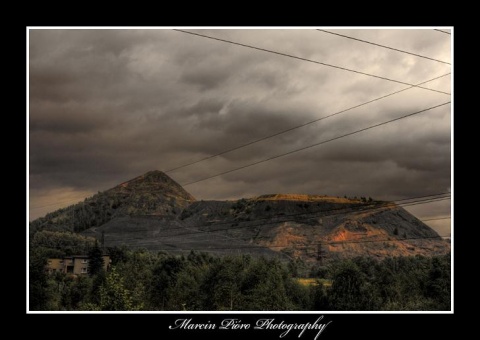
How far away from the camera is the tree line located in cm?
6625

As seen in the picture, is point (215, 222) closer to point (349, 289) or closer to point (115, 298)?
point (349, 289)

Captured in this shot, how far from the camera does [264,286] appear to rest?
66.8 metres

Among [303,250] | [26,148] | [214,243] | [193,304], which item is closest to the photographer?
[26,148]

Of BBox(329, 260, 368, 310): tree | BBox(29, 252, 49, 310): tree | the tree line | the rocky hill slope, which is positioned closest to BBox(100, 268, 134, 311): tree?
BBox(29, 252, 49, 310): tree

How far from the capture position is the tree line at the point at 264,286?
6625 cm

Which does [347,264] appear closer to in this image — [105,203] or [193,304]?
[193,304]

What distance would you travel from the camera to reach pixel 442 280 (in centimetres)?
6806

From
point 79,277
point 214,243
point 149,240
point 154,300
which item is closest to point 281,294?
point 154,300

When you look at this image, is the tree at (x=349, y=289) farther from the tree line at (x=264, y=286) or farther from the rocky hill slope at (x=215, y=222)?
the rocky hill slope at (x=215, y=222)

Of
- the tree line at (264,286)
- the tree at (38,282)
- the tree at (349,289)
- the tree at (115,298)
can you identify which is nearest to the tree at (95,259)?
the tree line at (264,286)

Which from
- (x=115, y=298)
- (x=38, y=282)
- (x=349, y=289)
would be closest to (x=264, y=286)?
(x=349, y=289)

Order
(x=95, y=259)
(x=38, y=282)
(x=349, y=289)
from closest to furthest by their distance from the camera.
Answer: (x=38, y=282) → (x=349, y=289) → (x=95, y=259)

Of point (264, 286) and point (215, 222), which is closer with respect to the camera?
point (264, 286)

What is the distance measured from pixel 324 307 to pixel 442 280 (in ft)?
54.9
